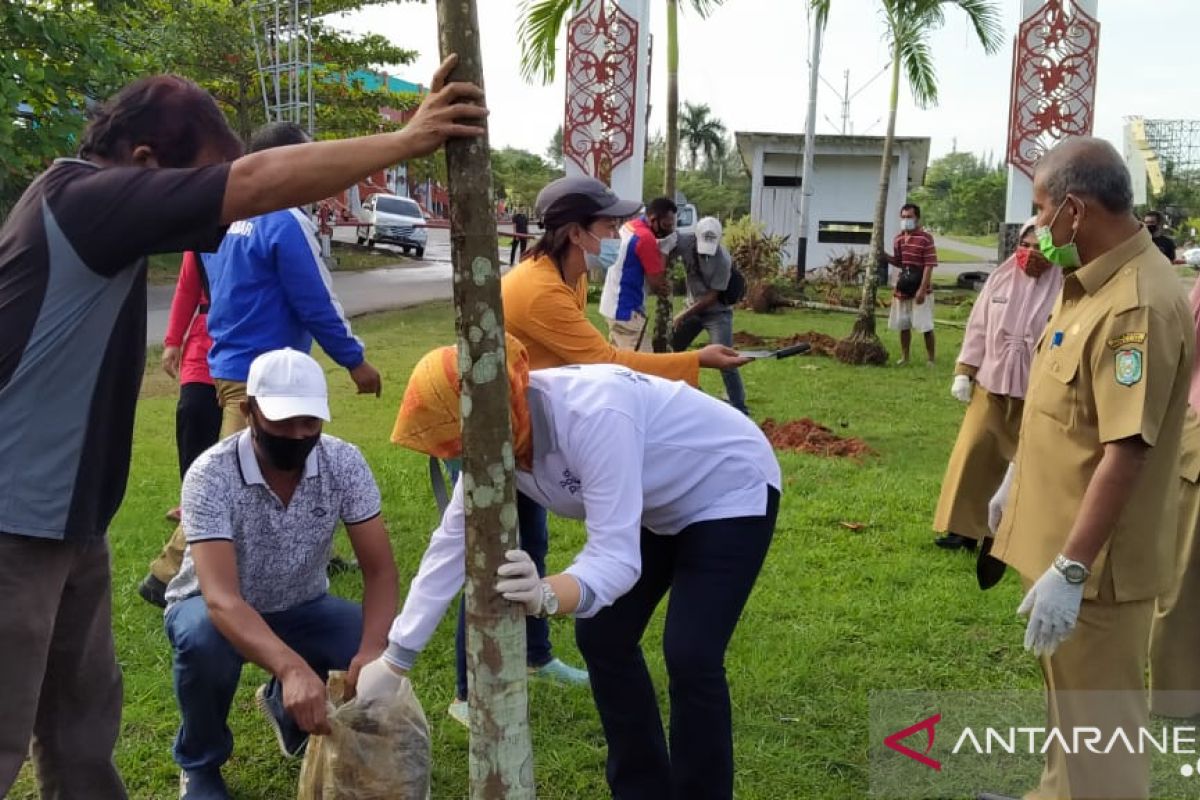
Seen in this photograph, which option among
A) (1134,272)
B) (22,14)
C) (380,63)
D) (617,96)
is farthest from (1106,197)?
(380,63)

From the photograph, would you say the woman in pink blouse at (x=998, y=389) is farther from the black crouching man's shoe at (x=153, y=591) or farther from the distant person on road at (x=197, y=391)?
the black crouching man's shoe at (x=153, y=591)

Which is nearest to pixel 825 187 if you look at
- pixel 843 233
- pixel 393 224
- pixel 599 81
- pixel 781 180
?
pixel 781 180

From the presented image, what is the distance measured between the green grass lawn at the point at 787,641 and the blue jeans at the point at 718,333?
128 centimetres

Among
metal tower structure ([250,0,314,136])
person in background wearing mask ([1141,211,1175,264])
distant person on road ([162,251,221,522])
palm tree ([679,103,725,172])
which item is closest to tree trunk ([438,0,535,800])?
distant person on road ([162,251,221,522])

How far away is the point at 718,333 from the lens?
9133 millimetres

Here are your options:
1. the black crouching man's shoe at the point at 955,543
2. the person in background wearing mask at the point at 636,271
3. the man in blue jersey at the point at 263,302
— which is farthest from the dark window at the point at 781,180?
the man in blue jersey at the point at 263,302

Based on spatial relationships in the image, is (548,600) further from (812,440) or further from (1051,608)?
(812,440)

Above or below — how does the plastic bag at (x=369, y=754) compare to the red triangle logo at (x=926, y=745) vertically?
above

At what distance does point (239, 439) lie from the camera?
314 cm

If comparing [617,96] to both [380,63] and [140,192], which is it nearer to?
[140,192]

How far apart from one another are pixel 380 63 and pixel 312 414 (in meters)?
22.8

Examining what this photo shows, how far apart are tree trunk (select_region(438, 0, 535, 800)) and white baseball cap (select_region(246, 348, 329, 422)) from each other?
1.03 m

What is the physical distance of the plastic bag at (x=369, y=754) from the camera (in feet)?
9.43

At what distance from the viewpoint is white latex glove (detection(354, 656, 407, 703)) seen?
112 inches
